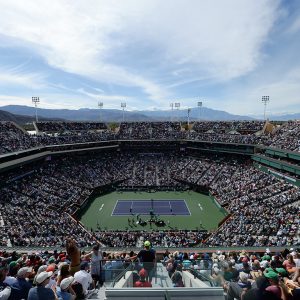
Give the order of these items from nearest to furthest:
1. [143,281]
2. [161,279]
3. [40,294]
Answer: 1. [40,294]
2. [143,281]
3. [161,279]

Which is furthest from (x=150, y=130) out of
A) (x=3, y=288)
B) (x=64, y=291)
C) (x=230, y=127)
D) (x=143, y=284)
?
(x=3, y=288)

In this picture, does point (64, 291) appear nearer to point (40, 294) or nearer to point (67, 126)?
point (40, 294)

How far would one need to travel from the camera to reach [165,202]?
1764 inches

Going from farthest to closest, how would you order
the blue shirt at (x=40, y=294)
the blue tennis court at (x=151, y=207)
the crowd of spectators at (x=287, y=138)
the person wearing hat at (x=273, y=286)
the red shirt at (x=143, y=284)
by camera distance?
the crowd of spectators at (x=287, y=138)
the blue tennis court at (x=151, y=207)
the red shirt at (x=143, y=284)
the person wearing hat at (x=273, y=286)
the blue shirt at (x=40, y=294)

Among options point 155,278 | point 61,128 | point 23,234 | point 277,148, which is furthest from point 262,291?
point 61,128

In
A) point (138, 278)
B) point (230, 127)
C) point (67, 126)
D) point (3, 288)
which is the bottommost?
point (138, 278)

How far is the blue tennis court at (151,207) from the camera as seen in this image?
39969mm

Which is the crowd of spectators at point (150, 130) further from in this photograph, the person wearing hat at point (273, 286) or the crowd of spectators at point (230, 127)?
the person wearing hat at point (273, 286)

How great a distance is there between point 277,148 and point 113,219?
2603 centimetres

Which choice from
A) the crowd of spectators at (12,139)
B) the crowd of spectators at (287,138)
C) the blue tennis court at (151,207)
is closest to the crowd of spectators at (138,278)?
the blue tennis court at (151,207)

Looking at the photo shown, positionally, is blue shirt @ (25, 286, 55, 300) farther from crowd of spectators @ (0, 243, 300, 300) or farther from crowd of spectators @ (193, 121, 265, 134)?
crowd of spectators @ (193, 121, 265, 134)

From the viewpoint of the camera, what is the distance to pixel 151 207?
4234 centimetres

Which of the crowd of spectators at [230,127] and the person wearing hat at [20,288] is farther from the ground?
the crowd of spectators at [230,127]

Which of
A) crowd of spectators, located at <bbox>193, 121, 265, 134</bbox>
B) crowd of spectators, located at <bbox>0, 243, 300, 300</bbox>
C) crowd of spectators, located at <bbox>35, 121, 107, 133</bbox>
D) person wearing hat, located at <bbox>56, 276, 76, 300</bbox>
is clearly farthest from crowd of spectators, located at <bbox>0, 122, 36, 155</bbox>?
person wearing hat, located at <bbox>56, 276, 76, 300</bbox>
